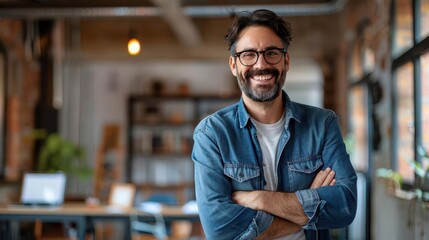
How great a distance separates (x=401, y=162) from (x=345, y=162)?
407 centimetres

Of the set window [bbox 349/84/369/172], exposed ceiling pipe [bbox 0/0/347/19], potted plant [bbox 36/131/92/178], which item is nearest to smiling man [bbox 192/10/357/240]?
exposed ceiling pipe [bbox 0/0/347/19]

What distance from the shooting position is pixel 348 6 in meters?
9.42

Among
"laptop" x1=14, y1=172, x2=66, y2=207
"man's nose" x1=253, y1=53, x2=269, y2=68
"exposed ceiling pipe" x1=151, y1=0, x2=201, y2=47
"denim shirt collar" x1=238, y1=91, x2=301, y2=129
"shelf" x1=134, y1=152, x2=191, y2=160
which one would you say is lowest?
"laptop" x1=14, y1=172, x2=66, y2=207

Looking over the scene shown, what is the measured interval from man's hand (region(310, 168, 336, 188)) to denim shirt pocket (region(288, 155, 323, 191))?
0.06 feet

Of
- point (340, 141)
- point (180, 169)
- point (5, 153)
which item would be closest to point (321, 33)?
point (180, 169)

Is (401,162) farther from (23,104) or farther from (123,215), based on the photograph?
(23,104)

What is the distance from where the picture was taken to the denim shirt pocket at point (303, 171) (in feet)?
7.50

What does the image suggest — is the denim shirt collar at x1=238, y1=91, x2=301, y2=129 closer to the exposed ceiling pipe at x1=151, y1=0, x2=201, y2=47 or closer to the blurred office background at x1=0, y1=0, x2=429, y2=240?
the blurred office background at x1=0, y1=0, x2=429, y2=240

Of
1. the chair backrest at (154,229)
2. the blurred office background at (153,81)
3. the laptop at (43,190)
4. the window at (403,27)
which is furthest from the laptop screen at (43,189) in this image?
the window at (403,27)

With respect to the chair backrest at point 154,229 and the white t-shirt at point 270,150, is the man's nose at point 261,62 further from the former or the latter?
the chair backrest at point 154,229

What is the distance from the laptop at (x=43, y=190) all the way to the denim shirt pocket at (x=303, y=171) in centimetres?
511

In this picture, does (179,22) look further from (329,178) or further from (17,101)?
(329,178)

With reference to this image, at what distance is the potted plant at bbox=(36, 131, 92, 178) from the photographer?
9.97 m

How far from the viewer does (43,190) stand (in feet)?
23.2
